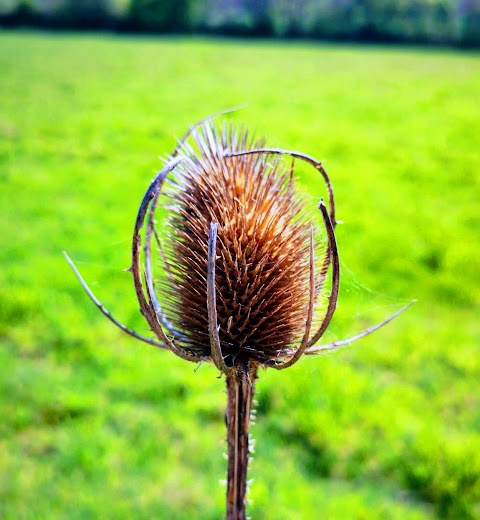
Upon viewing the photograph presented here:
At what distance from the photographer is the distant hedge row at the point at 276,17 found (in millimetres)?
25250

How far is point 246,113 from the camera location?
10.5 m

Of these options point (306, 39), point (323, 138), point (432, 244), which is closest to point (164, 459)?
point (432, 244)

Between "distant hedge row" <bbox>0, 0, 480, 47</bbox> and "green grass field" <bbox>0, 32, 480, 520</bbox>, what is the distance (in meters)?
16.6

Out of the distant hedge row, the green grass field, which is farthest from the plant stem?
the distant hedge row

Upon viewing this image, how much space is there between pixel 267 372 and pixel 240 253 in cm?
265

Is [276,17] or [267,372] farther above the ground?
[276,17]

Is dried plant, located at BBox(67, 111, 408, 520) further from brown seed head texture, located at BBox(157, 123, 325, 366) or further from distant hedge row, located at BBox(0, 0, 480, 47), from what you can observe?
distant hedge row, located at BBox(0, 0, 480, 47)

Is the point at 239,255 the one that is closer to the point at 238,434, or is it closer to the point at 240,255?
the point at 240,255

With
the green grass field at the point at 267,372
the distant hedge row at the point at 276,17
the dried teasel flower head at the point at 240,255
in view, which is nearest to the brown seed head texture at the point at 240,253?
the dried teasel flower head at the point at 240,255

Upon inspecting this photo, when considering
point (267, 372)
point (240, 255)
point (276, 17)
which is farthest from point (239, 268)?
point (276, 17)

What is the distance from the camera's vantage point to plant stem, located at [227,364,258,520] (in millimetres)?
1211

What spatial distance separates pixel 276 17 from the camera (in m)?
27.4

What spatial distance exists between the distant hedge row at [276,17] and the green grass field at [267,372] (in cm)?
1662

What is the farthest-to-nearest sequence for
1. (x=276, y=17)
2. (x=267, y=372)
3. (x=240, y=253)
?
1. (x=276, y=17)
2. (x=267, y=372)
3. (x=240, y=253)
